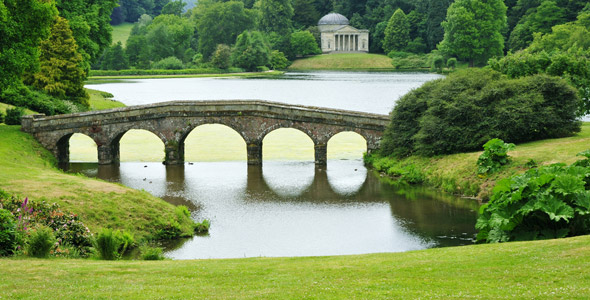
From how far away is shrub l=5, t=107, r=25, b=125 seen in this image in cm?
4900

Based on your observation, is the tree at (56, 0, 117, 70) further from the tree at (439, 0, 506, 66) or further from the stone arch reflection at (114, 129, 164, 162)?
the tree at (439, 0, 506, 66)

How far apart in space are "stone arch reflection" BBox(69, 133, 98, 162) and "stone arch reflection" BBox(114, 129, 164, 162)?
2040mm

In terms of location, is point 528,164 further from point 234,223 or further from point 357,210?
point 234,223

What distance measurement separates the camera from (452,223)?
31.3m

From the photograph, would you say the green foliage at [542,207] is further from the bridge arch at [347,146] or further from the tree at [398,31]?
the tree at [398,31]

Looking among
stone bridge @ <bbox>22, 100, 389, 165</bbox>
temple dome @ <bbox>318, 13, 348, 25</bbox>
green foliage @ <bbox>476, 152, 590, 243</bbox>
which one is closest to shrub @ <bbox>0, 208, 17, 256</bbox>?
green foliage @ <bbox>476, 152, 590, 243</bbox>

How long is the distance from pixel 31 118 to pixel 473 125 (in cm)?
2899

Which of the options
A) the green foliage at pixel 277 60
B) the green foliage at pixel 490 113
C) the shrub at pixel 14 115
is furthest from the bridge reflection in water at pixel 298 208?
the green foliage at pixel 277 60

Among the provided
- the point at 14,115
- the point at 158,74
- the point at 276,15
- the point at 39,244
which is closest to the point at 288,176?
the point at 14,115

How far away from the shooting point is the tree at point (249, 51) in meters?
151

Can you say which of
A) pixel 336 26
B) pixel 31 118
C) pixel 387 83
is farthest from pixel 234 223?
pixel 336 26

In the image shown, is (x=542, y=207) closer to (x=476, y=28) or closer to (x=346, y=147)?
(x=346, y=147)

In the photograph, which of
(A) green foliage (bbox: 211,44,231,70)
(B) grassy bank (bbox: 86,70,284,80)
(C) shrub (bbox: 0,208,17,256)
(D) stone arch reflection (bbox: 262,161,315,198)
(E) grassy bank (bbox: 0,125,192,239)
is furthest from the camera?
(A) green foliage (bbox: 211,44,231,70)

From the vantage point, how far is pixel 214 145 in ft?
185
